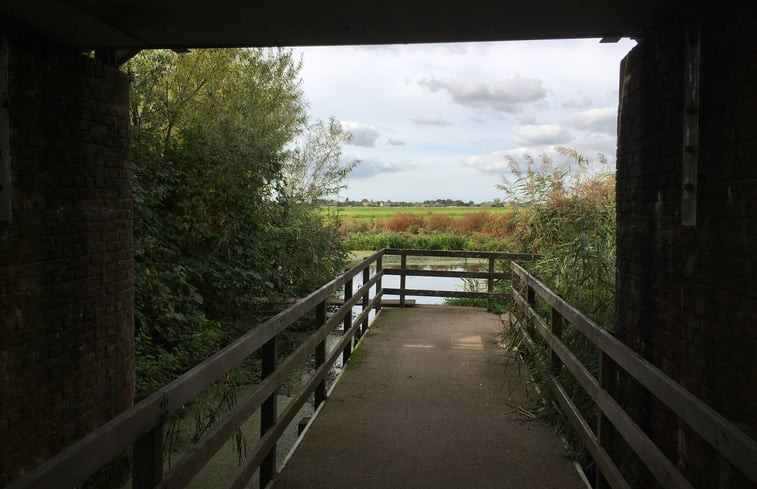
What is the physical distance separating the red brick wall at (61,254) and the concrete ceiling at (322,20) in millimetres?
316

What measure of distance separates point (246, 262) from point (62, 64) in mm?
5253

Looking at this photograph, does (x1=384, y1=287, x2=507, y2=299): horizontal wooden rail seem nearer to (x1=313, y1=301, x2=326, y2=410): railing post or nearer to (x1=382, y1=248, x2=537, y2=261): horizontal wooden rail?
(x1=382, y1=248, x2=537, y2=261): horizontal wooden rail

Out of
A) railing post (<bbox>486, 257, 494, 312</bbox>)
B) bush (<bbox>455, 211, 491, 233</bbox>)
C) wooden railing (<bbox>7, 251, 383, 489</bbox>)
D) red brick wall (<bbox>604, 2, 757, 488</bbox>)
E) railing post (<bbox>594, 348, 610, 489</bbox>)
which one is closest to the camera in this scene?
wooden railing (<bbox>7, 251, 383, 489</bbox>)

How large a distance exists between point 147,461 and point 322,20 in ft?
9.12

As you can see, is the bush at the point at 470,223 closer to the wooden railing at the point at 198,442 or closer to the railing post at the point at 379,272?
the railing post at the point at 379,272

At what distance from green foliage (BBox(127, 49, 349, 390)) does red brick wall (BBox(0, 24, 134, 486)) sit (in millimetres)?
1527

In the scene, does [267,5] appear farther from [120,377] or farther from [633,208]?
[120,377]

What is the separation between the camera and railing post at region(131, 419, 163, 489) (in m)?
1.96

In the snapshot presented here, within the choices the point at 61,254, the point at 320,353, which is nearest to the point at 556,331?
the point at 320,353

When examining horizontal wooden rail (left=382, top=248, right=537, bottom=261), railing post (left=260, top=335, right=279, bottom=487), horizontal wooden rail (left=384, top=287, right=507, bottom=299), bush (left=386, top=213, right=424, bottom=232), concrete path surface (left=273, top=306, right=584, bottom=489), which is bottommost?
concrete path surface (left=273, top=306, right=584, bottom=489)

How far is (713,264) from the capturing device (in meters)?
2.62

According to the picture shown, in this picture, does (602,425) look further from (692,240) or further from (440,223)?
(440,223)

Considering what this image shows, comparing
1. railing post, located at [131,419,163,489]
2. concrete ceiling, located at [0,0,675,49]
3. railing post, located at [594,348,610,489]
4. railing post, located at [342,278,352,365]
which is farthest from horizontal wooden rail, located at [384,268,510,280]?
railing post, located at [131,419,163,489]

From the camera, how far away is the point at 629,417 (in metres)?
2.90
